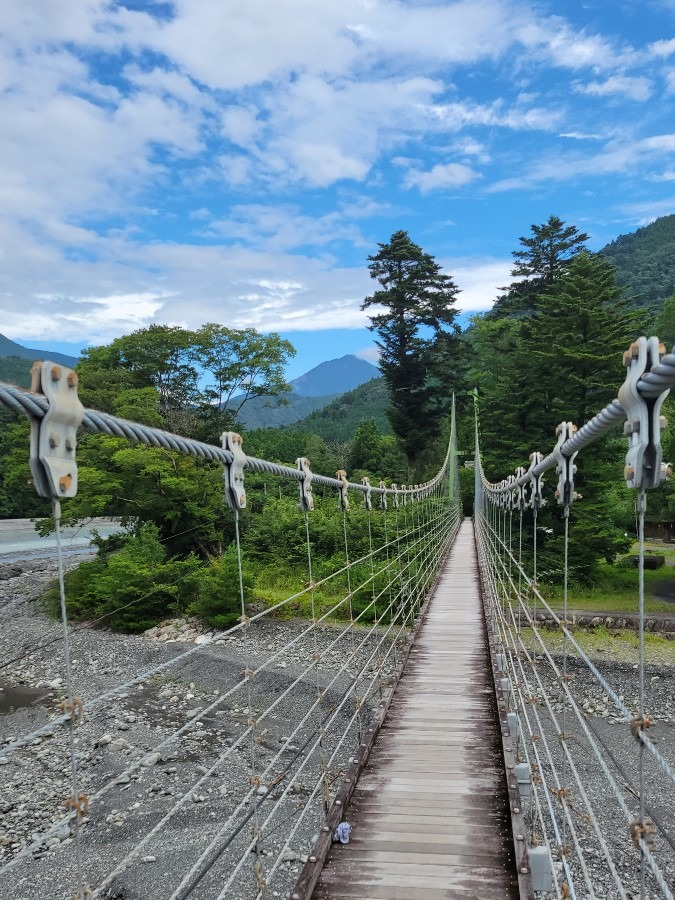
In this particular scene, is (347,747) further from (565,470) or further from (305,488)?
(565,470)

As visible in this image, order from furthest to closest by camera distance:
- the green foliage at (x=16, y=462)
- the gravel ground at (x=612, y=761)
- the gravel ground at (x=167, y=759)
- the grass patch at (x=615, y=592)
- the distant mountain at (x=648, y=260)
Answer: the distant mountain at (x=648, y=260)
the grass patch at (x=615, y=592)
the green foliage at (x=16, y=462)
the gravel ground at (x=612, y=761)
the gravel ground at (x=167, y=759)

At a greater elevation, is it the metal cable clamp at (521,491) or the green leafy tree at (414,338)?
the green leafy tree at (414,338)

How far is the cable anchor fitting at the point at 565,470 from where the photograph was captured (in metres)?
1.41

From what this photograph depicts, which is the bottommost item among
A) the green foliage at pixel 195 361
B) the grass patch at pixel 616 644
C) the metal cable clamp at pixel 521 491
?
the grass patch at pixel 616 644

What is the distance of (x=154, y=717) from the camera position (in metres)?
6.05

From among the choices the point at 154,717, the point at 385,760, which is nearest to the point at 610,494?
the point at 154,717

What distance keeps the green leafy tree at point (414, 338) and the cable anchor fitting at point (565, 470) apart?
14873 mm

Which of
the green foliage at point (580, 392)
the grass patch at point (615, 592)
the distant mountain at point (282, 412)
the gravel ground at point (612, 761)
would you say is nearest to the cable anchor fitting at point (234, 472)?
the gravel ground at point (612, 761)

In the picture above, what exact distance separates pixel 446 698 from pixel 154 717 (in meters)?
4.40

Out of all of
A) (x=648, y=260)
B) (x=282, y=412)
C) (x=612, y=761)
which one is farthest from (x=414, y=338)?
(x=282, y=412)

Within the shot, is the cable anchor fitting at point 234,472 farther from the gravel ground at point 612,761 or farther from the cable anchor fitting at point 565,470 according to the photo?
the gravel ground at point 612,761

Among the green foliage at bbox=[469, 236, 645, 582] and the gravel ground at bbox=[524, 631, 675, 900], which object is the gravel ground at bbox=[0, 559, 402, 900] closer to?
the gravel ground at bbox=[524, 631, 675, 900]

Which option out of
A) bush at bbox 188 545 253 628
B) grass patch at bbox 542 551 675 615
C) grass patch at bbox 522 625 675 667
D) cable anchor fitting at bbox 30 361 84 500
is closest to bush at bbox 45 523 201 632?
bush at bbox 188 545 253 628

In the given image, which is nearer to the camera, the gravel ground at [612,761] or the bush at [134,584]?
the gravel ground at [612,761]
